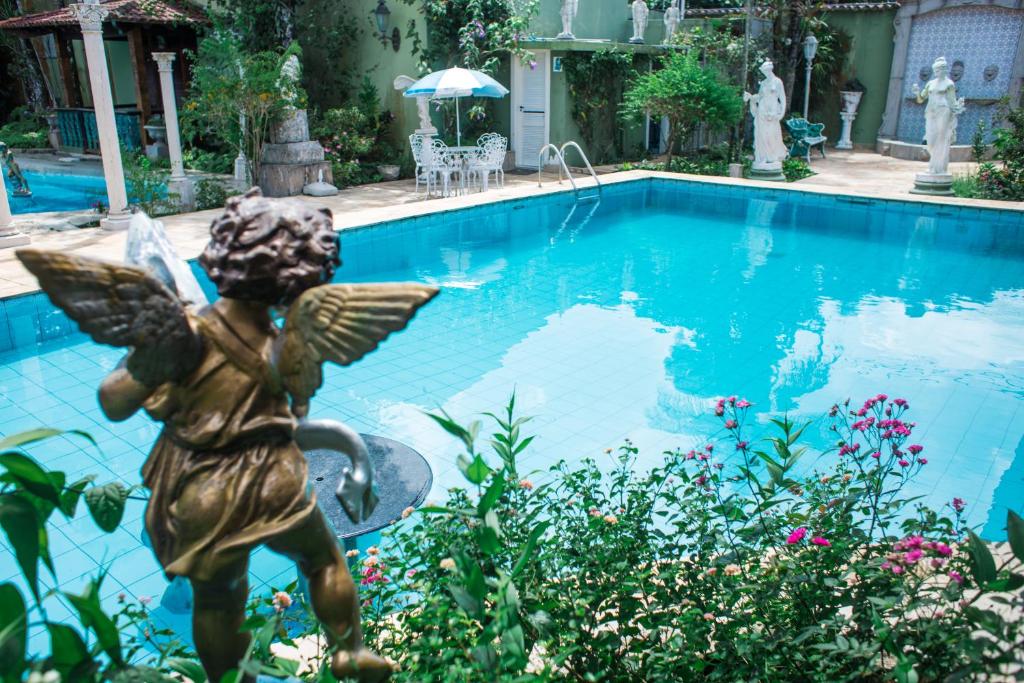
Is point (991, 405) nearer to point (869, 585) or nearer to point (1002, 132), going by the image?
point (869, 585)

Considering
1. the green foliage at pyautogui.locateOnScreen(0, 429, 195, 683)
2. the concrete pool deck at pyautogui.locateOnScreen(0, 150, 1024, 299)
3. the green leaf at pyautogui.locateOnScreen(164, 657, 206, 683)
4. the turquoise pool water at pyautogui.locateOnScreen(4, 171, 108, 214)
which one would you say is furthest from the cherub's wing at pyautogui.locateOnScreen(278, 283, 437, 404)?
the turquoise pool water at pyautogui.locateOnScreen(4, 171, 108, 214)

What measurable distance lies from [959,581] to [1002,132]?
1164cm

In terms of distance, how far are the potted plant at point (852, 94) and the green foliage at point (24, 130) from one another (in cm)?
1816

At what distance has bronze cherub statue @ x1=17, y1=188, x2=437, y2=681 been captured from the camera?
5.11 feet

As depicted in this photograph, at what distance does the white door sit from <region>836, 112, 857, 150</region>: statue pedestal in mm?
7592

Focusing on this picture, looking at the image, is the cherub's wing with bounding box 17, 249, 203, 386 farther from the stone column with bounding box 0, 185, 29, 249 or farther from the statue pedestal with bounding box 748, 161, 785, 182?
the statue pedestal with bounding box 748, 161, 785, 182

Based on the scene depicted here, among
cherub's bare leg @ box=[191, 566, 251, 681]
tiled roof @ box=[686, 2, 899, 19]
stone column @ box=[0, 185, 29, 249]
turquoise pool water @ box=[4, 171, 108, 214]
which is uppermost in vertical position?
tiled roof @ box=[686, 2, 899, 19]

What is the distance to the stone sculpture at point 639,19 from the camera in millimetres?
16397

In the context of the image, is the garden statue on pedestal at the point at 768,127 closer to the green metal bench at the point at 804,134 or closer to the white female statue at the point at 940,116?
the white female statue at the point at 940,116

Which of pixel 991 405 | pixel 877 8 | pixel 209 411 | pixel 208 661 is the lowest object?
pixel 991 405

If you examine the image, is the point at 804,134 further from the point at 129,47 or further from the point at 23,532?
the point at 23,532

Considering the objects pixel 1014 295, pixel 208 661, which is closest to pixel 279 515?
pixel 208 661

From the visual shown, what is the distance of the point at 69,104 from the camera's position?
59.5 ft

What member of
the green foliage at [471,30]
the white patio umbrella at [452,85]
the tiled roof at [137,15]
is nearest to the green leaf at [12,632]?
the white patio umbrella at [452,85]
